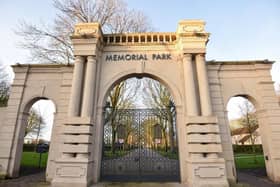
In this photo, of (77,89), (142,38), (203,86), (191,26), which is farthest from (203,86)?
(77,89)

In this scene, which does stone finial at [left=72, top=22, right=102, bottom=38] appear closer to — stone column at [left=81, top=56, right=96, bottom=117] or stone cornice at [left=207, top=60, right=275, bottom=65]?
stone column at [left=81, top=56, right=96, bottom=117]

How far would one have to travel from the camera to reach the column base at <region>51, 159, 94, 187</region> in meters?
6.49

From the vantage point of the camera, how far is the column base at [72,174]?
6.49 m

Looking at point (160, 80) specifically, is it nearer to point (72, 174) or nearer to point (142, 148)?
point (142, 148)

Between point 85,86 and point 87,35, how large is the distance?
2572 mm

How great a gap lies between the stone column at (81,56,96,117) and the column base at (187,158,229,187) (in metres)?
4.97

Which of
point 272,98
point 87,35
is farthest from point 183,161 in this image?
point 87,35

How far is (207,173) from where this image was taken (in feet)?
21.3

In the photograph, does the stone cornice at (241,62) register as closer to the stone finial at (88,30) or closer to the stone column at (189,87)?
the stone column at (189,87)

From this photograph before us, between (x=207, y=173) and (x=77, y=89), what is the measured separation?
21.9ft

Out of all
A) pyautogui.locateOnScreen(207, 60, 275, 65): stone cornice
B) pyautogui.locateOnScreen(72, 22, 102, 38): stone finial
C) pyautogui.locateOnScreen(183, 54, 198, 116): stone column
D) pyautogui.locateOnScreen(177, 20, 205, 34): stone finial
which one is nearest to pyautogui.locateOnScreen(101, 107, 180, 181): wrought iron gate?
pyautogui.locateOnScreen(183, 54, 198, 116): stone column

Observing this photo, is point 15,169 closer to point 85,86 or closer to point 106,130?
point 106,130

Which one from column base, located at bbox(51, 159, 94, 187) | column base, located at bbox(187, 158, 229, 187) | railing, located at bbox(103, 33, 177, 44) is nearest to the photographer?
column base, located at bbox(187, 158, 229, 187)

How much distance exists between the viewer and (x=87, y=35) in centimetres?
816
